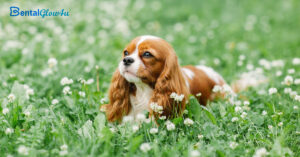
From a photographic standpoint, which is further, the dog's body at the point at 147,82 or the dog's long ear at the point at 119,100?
the dog's long ear at the point at 119,100

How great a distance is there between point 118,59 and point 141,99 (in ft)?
6.23

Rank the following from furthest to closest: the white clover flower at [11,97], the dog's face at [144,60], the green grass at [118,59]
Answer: the white clover flower at [11,97] < the dog's face at [144,60] < the green grass at [118,59]

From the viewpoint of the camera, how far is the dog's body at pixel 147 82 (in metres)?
3.20

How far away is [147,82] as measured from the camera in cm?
330

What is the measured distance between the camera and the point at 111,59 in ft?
17.6

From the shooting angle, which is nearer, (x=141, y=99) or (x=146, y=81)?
(x=146, y=81)

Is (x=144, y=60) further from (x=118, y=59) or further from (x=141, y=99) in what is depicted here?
(x=118, y=59)

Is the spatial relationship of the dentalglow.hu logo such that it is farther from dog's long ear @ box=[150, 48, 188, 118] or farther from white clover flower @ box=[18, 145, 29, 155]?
white clover flower @ box=[18, 145, 29, 155]

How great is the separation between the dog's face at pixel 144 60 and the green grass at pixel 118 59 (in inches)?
17.4

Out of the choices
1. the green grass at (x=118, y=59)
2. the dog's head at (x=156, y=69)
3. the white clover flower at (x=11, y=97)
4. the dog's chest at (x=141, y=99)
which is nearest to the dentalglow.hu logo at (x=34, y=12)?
the green grass at (x=118, y=59)

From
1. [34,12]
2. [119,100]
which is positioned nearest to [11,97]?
[119,100]

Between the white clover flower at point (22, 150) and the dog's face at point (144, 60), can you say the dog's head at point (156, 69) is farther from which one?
the white clover flower at point (22, 150)

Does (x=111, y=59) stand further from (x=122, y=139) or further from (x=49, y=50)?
(x=122, y=139)

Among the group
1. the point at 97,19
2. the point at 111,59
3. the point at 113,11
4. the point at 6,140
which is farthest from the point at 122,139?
the point at 113,11
